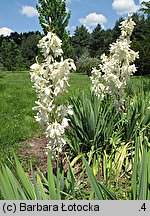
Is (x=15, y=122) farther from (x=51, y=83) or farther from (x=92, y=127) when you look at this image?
(x=51, y=83)

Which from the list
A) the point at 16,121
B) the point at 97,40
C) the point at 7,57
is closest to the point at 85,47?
the point at 97,40

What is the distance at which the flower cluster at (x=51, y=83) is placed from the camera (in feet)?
7.50

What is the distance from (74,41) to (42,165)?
171 ft

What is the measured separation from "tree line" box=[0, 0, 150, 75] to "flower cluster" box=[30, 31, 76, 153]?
37.4ft

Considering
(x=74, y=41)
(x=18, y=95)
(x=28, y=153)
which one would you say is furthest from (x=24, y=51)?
(x=28, y=153)

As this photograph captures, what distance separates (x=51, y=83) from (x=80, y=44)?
5316 centimetres

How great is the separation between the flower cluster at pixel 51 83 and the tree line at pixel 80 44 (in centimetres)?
1141

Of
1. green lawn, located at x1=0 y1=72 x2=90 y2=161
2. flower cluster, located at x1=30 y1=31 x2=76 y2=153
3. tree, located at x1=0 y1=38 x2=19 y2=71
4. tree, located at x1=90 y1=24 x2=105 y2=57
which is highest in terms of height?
tree, located at x1=90 y1=24 x2=105 y2=57

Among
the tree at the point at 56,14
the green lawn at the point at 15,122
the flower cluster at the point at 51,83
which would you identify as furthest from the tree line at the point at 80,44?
the flower cluster at the point at 51,83

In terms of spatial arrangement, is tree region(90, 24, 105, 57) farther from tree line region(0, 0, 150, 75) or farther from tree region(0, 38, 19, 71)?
tree region(0, 38, 19, 71)

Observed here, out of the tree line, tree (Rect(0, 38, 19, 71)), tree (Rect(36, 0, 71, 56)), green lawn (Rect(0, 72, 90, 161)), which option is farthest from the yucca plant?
tree (Rect(0, 38, 19, 71))

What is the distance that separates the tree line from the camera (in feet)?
58.9

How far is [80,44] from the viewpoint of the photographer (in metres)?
54.2

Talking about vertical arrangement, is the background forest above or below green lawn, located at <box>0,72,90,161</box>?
above
